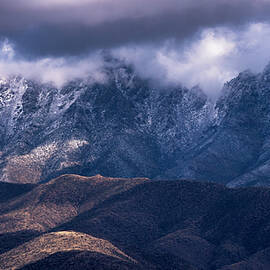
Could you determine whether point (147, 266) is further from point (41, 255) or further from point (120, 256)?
point (41, 255)

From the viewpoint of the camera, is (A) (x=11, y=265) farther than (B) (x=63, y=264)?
Yes

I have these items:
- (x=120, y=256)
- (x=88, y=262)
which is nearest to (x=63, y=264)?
(x=88, y=262)

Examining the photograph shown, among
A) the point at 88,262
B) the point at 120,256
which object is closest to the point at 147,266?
the point at 120,256

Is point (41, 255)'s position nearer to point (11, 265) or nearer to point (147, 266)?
point (11, 265)

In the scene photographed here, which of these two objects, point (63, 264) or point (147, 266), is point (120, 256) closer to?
point (147, 266)

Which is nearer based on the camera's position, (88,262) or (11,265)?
(88,262)

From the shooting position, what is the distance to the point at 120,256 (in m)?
199

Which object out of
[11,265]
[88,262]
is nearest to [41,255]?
[11,265]

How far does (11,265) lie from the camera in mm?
199750

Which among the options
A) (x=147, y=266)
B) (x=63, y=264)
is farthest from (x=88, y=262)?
(x=147, y=266)

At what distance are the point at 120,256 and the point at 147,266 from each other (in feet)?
23.8

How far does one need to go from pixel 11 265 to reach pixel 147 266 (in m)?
30.6

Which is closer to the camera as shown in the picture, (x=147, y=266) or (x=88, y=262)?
(x=88, y=262)

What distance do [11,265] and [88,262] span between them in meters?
26.6
